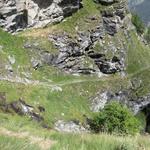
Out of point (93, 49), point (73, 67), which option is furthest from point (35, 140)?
point (93, 49)

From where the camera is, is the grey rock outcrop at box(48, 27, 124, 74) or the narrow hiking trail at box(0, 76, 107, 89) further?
the grey rock outcrop at box(48, 27, 124, 74)

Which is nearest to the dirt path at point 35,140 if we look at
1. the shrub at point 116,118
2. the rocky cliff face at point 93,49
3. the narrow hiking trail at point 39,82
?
the narrow hiking trail at point 39,82

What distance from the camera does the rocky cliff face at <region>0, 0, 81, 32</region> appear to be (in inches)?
3703

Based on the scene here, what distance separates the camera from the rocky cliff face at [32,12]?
94062mm

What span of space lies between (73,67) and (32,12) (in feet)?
54.5

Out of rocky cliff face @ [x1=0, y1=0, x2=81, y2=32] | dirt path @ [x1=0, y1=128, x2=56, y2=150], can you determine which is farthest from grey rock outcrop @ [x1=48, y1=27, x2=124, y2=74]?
dirt path @ [x1=0, y1=128, x2=56, y2=150]

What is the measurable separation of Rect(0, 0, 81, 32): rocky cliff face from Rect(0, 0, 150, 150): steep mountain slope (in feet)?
5.32

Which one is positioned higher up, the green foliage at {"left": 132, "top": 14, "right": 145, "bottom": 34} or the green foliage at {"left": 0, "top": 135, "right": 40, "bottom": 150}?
the green foliage at {"left": 0, "top": 135, "right": 40, "bottom": 150}

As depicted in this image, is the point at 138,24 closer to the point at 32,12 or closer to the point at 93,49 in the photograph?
the point at 93,49

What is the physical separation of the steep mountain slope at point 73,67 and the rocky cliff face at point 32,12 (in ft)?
5.32

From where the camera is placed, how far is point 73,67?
352 feet

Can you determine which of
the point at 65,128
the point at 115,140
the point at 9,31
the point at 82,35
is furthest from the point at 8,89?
the point at 115,140

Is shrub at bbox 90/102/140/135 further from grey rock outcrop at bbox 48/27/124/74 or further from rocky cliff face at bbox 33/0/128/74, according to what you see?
rocky cliff face at bbox 33/0/128/74

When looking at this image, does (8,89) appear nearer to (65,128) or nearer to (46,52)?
(65,128)
